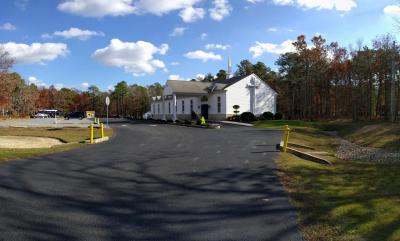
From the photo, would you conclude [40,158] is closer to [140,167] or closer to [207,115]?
[140,167]

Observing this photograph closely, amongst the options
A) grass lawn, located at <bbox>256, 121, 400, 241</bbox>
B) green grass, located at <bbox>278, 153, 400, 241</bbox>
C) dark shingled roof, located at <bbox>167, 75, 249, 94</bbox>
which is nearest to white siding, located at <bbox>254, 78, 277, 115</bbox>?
dark shingled roof, located at <bbox>167, 75, 249, 94</bbox>

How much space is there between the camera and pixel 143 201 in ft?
25.3

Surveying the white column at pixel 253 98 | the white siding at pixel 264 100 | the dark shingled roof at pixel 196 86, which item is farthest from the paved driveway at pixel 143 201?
the white siding at pixel 264 100

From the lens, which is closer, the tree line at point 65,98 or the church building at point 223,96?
the church building at point 223,96

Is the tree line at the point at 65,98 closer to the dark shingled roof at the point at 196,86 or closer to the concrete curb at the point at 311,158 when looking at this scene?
the dark shingled roof at the point at 196,86

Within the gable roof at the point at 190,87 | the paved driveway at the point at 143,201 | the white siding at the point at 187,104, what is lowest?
the paved driveway at the point at 143,201

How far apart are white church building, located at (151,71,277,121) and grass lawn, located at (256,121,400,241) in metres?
33.6

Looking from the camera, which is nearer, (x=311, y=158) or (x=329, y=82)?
(x=311, y=158)

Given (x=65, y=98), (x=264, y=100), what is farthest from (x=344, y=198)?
(x=65, y=98)

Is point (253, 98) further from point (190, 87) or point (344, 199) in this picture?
point (344, 199)

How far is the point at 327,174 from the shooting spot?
1152cm

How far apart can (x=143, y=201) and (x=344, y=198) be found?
427 centimetres

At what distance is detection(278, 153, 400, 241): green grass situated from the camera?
243 inches

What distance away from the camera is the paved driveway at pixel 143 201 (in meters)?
5.91
